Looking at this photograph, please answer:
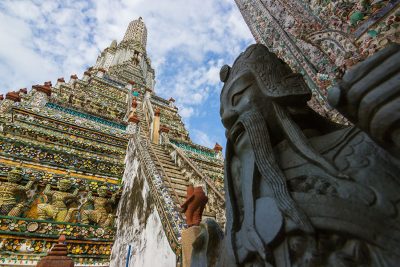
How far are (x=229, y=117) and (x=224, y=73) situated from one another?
0.38m

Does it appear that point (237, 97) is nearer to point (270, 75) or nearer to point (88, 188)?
point (270, 75)

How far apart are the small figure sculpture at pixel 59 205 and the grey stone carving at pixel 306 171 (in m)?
4.96

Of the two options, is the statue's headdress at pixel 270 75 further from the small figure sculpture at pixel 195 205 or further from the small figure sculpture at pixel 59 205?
the small figure sculpture at pixel 59 205

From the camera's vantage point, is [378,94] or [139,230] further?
[139,230]

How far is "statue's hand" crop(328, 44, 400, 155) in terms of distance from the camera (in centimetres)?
77

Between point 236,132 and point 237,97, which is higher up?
point 237,97

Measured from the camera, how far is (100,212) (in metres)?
5.84

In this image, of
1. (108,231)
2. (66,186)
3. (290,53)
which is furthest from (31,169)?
(290,53)

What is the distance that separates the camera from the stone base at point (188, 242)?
9.17ft

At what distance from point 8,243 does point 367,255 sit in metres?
5.59

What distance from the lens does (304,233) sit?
0.93m

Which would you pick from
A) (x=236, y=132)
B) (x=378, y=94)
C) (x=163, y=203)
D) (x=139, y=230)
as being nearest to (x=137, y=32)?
(x=139, y=230)

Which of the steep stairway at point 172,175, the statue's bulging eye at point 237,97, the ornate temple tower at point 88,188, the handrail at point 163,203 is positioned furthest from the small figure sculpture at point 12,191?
the statue's bulging eye at point 237,97

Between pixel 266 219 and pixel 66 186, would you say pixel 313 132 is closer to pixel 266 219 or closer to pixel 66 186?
pixel 266 219
